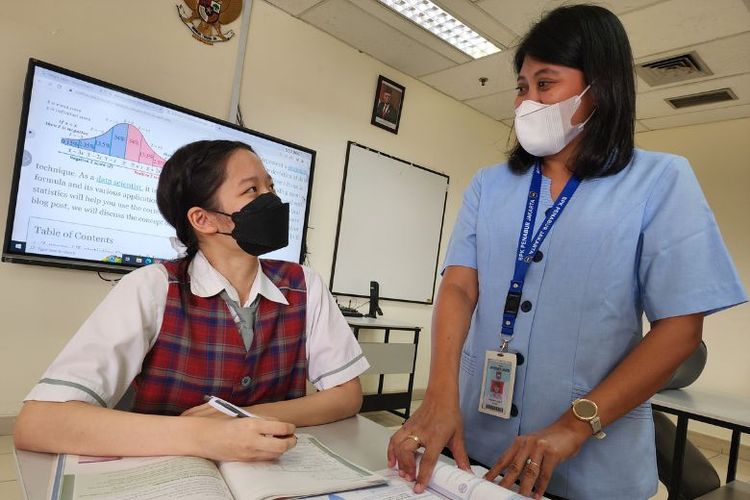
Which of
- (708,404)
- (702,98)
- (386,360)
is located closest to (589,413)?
(708,404)

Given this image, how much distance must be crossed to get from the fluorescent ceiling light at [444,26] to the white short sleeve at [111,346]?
9.39 feet

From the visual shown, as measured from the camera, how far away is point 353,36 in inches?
144

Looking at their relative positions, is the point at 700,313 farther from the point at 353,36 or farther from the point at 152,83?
the point at 353,36

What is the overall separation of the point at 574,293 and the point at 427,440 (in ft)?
1.24

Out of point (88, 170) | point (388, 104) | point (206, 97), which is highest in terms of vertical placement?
point (388, 104)

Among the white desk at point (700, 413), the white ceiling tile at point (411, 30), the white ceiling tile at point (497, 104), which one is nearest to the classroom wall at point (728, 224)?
the white ceiling tile at point (497, 104)

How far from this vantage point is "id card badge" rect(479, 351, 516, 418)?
2.92 ft

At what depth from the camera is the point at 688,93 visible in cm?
396

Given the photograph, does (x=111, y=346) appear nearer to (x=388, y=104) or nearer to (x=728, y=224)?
(x=388, y=104)

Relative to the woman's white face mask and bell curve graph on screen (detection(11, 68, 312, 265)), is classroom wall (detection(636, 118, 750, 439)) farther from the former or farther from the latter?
bell curve graph on screen (detection(11, 68, 312, 265))

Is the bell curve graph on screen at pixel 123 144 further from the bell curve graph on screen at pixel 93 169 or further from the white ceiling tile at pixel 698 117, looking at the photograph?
the white ceiling tile at pixel 698 117

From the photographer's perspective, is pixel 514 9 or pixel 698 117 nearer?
pixel 514 9

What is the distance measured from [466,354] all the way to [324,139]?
297cm

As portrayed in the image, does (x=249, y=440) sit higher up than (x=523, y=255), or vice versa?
(x=523, y=255)
